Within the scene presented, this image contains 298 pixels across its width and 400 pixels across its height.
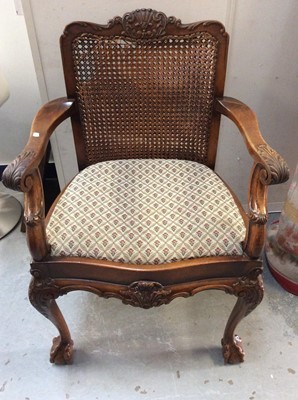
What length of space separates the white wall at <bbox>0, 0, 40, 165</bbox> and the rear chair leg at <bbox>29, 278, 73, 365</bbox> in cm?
98

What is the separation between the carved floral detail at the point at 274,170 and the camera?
0.82 m

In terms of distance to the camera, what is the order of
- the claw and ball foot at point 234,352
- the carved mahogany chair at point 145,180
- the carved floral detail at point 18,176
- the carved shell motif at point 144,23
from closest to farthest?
1. the carved floral detail at point 18,176
2. the carved mahogany chair at point 145,180
3. the carved shell motif at point 144,23
4. the claw and ball foot at point 234,352

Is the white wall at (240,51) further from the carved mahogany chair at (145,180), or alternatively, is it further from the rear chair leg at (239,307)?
the rear chair leg at (239,307)

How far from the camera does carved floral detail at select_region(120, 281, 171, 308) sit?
0.94 metres

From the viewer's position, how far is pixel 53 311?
1066 mm

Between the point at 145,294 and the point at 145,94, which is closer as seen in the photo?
the point at 145,294

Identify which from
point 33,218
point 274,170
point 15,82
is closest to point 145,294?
point 33,218

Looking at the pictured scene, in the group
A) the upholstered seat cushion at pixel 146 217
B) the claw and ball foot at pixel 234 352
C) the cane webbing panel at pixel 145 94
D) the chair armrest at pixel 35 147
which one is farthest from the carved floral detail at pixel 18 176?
the claw and ball foot at pixel 234 352

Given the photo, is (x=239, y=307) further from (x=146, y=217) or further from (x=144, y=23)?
(x=144, y=23)

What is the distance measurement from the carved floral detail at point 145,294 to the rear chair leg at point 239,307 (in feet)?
0.62

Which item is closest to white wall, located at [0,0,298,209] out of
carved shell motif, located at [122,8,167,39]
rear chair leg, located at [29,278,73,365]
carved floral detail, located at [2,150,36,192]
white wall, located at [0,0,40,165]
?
carved shell motif, located at [122,8,167,39]

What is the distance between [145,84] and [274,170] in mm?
546

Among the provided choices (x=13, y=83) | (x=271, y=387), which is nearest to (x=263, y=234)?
(x=271, y=387)

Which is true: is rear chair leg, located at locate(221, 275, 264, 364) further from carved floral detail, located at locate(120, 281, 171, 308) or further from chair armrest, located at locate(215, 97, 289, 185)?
chair armrest, located at locate(215, 97, 289, 185)
